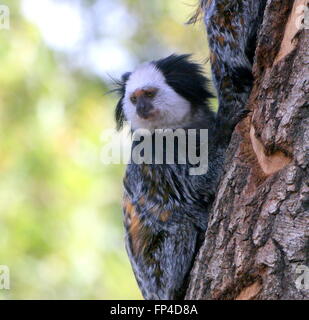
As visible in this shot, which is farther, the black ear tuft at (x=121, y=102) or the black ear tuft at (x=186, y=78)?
the black ear tuft at (x=121, y=102)

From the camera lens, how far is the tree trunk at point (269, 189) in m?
2.93

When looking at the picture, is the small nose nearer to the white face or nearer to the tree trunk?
the white face

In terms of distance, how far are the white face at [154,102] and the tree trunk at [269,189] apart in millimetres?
1240

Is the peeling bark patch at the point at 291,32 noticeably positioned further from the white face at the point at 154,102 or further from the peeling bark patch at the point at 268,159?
the white face at the point at 154,102

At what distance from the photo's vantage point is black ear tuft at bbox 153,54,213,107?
4660 millimetres

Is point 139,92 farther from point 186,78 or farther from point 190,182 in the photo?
point 190,182

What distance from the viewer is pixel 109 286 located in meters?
7.80

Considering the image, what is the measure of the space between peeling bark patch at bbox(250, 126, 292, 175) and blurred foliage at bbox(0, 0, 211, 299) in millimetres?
4098

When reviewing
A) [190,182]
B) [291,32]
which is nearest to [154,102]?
[190,182]

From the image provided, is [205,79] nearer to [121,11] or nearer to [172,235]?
[172,235]

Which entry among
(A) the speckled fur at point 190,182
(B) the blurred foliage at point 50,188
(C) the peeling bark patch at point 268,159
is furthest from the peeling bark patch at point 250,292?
(B) the blurred foliage at point 50,188

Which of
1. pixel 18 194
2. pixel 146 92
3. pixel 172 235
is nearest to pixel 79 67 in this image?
pixel 18 194

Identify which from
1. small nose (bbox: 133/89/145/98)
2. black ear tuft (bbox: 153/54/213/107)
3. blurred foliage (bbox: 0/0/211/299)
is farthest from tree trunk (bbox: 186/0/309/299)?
blurred foliage (bbox: 0/0/211/299)
